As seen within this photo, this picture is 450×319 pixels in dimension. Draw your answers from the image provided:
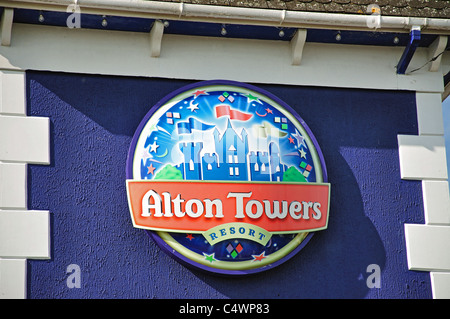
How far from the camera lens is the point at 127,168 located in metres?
8.00

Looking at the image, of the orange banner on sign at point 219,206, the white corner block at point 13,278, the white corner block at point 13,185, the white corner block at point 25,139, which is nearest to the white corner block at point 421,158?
the orange banner on sign at point 219,206

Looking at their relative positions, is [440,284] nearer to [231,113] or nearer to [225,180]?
[225,180]

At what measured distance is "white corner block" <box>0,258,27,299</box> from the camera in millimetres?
7496

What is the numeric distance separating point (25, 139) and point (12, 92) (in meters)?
0.51

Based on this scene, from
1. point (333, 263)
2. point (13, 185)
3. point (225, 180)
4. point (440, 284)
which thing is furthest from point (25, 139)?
point (440, 284)

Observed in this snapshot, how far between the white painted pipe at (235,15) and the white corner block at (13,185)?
155cm

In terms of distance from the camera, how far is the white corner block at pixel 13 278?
295 inches

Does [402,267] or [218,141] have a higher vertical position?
[218,141]

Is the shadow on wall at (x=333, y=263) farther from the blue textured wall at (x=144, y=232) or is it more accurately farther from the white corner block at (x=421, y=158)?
the white corner block at (x=421, y=158)

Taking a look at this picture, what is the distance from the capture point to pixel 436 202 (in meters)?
8.42
